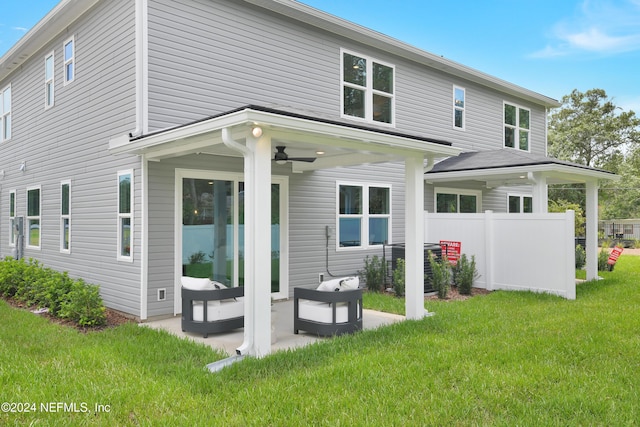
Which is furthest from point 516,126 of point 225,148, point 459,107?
point 225,148

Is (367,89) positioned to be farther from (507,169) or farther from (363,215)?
(507,169)

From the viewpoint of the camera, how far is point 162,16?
7320mm

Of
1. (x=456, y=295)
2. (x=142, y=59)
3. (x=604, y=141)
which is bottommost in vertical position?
(x=456, y=295)

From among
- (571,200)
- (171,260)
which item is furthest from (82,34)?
(571,200)

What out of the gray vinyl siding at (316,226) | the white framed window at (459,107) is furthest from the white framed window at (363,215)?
the white framed window at (459,107)

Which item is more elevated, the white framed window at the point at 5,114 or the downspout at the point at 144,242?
the white framed window at the point at 5,114

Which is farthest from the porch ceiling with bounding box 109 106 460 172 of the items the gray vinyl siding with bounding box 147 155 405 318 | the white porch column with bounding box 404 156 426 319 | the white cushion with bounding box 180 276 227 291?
the white cushion with bounding box 180 276 227 291

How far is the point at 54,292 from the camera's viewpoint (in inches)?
299

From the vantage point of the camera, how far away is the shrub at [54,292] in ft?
21.9

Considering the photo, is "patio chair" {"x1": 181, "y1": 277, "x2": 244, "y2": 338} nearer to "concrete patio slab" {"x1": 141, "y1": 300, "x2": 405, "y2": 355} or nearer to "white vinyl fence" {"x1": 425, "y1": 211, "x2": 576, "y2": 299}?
"concrete patio slab" {"x1": 141, "y1": 300, "x2": 405, "y2": 355}

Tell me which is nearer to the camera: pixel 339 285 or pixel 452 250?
pixel 339 285

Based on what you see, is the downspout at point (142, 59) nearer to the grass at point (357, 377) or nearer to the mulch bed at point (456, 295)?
the grass at point (357, 377)

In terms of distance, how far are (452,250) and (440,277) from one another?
5.06 ft

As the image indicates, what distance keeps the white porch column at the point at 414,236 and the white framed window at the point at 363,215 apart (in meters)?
2.98
